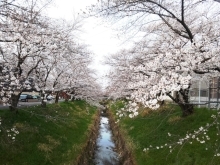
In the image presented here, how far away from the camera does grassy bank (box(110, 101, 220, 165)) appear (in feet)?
35.0

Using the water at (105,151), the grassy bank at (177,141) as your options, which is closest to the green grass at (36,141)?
the water at (105,151)

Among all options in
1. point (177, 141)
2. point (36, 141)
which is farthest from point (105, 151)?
point (177, 141)

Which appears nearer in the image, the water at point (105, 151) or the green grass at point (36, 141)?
the green grass at point (36, 141)

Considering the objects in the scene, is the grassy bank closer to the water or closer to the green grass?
the water

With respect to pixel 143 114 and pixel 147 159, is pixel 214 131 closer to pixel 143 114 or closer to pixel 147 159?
pixel 147 159

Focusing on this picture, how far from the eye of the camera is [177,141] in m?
12.7

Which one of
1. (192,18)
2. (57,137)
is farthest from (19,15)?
(57,137)

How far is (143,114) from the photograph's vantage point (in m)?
22.6

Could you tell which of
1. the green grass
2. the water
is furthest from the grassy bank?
the green grass

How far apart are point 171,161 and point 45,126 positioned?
8.00 metres

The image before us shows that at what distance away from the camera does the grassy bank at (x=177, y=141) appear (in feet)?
35.0

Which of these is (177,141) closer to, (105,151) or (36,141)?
(36,141)

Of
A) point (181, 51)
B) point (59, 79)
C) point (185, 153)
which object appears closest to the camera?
point (181, 51)

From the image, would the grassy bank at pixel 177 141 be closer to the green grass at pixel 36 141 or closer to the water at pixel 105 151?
Result: the water at pixel 105 151
